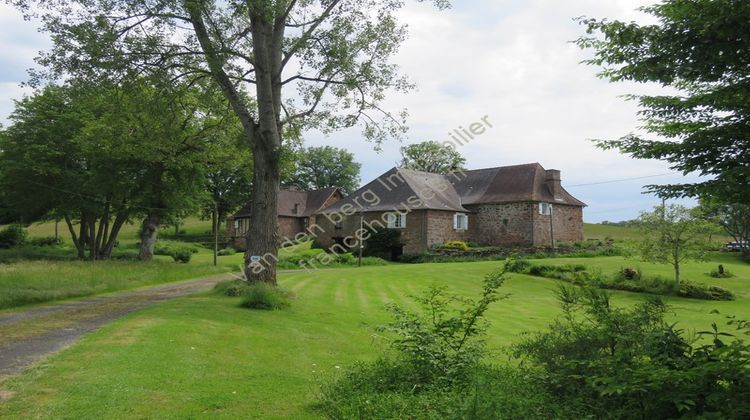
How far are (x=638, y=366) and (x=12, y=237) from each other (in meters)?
56.4

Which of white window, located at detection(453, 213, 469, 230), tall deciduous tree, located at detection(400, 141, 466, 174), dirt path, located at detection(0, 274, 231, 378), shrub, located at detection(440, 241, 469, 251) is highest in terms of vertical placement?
tall deciduous tree, located at detection(400, 141, 466, 174)

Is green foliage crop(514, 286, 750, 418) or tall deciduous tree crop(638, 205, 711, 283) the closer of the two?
green foliage crop(514, 286, 750, 418)

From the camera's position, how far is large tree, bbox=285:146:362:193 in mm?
77750

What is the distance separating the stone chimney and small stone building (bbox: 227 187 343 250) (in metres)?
23.8

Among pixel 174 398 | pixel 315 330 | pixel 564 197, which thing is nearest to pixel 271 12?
pixel 315 330

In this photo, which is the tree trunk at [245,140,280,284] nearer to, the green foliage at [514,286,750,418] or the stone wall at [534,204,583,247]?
the green foliage at [514,286,750,418]

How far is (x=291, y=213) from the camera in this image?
182ft

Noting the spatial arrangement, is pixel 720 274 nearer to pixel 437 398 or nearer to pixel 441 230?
pixel 441 230

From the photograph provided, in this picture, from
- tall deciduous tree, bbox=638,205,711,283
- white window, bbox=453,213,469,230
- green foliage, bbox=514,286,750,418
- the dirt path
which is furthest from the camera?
white window, bbox=453,213,469,230

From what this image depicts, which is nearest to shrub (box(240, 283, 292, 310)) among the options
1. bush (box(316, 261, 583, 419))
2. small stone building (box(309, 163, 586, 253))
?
bush (box(316, 261, 583, 419))

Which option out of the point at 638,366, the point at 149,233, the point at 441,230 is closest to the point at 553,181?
the point at 441,230

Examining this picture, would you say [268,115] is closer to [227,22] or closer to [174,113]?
[227,22]

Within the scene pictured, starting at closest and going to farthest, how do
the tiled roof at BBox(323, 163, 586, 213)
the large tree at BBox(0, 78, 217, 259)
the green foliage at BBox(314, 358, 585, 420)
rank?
the green foliage at BBox(314, 358, 585, 420)
the large tree at BBox(0, 78, 217, 259)
the tiled roof at BBox(323, 163, 586, 213)

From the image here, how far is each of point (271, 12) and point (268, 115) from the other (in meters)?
2.86
